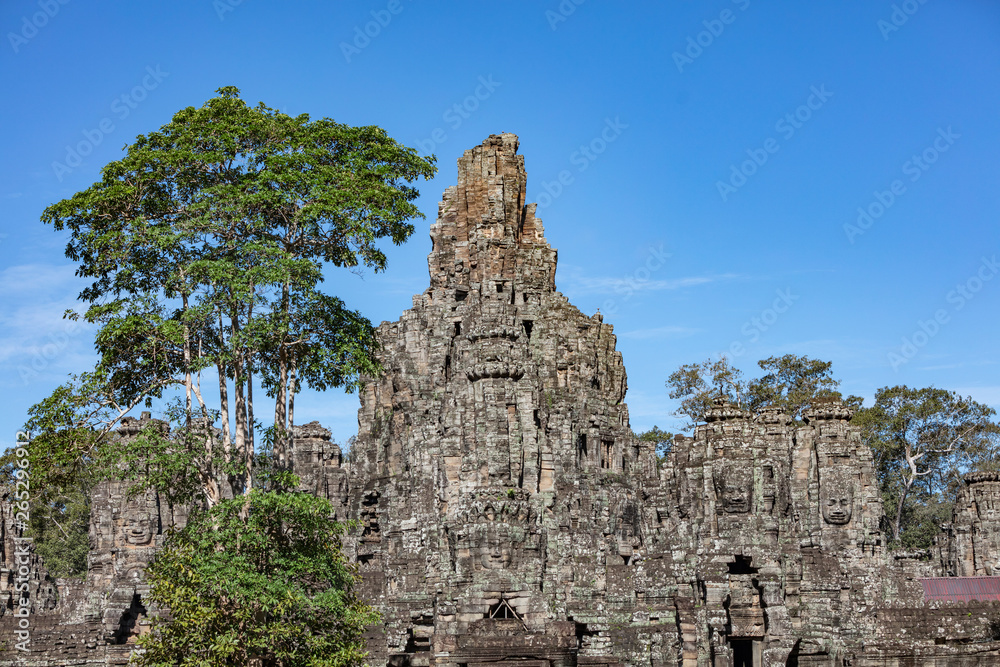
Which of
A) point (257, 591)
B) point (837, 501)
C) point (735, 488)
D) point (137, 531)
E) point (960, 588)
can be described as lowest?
point (960, 588)

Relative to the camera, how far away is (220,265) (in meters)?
27.7

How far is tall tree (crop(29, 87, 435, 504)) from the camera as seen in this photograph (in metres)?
27.8

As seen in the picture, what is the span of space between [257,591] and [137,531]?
1795 centimetres

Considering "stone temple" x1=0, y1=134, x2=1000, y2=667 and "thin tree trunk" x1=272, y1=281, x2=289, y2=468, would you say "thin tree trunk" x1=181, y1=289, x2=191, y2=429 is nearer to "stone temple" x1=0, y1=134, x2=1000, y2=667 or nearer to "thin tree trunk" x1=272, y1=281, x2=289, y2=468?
"thin tree trunk" x1=272, y1=281, x2=289, y2=468

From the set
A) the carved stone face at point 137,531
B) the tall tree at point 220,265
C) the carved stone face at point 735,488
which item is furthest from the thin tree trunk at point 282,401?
the carved stone face at point 735,488

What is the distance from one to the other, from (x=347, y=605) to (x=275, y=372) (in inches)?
285

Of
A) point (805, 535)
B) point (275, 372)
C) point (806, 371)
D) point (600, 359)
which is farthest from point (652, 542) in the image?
point (806, 371)

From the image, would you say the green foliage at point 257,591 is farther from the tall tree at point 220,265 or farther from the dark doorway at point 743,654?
the dark doorway at point 743,654

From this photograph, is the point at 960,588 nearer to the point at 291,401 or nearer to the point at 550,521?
the point at 550,521

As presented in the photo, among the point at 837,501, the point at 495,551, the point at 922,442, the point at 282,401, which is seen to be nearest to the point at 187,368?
the point at 282,401

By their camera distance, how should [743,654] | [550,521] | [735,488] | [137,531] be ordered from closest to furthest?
[743,654]
[735,488]
[137,531]
[550,521]

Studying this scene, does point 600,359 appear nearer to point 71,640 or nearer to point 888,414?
point 71,640

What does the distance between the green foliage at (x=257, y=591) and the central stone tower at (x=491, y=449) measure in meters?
4.20

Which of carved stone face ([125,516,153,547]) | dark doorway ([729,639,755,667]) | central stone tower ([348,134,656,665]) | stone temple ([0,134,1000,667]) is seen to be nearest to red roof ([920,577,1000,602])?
stone temple ([0,134,1000,667])
